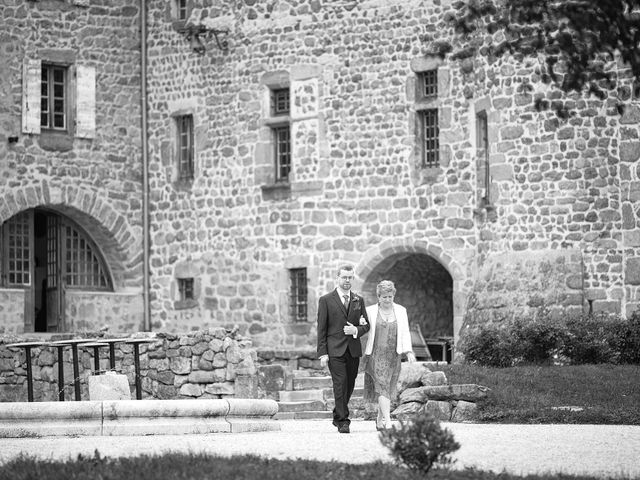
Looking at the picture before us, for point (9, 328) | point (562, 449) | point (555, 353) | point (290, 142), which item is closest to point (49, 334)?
point (9, 328)

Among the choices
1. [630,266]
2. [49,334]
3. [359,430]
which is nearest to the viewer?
[359,430]

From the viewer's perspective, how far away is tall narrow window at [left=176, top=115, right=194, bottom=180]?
32469 mm

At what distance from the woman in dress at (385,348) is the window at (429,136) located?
11.4m

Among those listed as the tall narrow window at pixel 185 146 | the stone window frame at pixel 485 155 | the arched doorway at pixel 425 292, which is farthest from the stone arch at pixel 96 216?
the stone window frame at pixel 485 155

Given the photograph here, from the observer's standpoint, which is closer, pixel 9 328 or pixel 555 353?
pixel 555 353

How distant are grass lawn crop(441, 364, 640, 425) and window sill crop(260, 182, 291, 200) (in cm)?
844

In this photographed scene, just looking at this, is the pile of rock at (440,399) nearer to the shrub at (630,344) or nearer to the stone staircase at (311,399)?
the stone staircase at (311,399)

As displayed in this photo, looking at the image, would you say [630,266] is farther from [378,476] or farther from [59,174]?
[378,476]

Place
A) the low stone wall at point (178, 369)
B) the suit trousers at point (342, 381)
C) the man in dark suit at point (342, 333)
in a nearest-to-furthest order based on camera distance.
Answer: the suit trousers at point (342, 381)
the man in dark suit at point (342, 333)
the low stone wall at point (178, 369)

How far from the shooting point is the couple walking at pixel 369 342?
17.8m

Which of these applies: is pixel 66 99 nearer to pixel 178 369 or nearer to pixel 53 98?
pixel 53 98

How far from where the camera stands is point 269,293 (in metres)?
31.0

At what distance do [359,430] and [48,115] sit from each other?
50.2 feet

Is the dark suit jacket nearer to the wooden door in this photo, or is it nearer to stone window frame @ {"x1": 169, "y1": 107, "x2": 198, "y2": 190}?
stone window frame @ {"x1": 169, "y1": 107, "x2": 198, "y2": 190}
